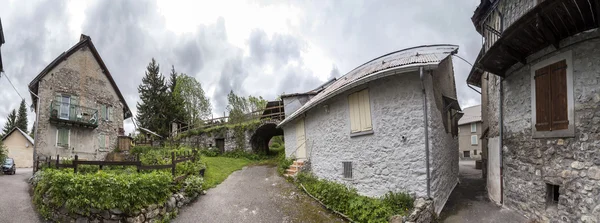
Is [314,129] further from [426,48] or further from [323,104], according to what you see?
[426,48]

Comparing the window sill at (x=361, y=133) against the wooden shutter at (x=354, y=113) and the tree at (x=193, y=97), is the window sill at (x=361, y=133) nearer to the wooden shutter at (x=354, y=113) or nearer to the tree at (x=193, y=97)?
the wooden shutter at (x=354, y=113)

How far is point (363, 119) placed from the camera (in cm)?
860

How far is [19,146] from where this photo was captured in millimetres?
26531

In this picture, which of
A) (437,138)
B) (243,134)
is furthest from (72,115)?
(437,138)

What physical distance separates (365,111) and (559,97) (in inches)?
176

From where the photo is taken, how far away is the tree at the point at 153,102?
1054 inches

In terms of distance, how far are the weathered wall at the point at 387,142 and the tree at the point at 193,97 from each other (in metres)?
24.5

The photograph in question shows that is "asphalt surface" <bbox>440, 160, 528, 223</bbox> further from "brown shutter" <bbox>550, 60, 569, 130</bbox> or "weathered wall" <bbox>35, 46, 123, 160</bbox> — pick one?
"weathered wall" <bbox>35, 46, 123, 160</bbox>

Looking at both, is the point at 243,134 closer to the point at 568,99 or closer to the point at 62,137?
the point at 62,137

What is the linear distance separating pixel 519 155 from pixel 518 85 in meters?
1.81

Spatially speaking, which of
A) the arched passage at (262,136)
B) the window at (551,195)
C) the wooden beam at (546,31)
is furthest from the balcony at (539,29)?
the arched passage at (262,136)

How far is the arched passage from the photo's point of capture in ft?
69.3

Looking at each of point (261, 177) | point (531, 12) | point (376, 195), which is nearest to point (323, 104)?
point (376, 195)

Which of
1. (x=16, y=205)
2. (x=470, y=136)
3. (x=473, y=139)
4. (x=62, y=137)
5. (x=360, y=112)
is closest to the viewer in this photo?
(x=360, y=112)
